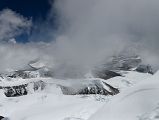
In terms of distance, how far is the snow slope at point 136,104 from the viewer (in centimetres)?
1509

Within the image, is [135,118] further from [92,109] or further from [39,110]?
[39,110]

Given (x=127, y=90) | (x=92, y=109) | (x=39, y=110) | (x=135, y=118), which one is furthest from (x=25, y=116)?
(x=135, y=118)

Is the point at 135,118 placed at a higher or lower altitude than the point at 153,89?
lower

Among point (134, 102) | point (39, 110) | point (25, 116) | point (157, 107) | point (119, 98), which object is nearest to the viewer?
point (157, 107)

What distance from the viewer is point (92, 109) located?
46.2 m

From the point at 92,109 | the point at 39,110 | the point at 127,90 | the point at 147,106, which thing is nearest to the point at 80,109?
the point at 92,109

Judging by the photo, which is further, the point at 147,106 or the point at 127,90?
the point at 127,90

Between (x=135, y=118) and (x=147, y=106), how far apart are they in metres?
0.85

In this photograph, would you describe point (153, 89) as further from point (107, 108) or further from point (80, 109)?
point (80, 109)

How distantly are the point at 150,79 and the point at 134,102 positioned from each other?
8.38ft

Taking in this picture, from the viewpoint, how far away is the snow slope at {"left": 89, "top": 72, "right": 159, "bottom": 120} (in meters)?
15.1

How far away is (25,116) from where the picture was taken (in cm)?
4400

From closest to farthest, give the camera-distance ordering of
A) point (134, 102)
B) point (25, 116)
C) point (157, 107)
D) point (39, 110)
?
1. point (157, 107)
2. point (134, 102)
3. point (25, 116)
4. point (39, 110)

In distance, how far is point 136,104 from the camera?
16.0 metres
